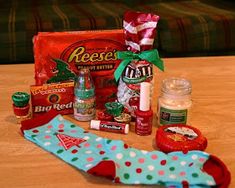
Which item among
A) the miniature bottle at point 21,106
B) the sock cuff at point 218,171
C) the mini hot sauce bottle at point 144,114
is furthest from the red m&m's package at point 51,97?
the sock cuff at point 218,171

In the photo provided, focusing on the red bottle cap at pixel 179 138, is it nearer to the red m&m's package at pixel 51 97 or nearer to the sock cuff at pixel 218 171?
the sock cuff at pixel 218 171

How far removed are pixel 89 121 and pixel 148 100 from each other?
0.57 feet

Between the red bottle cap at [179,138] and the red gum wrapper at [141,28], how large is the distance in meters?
0.20

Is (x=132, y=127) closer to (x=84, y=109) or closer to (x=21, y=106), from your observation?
(x=84, y=109)

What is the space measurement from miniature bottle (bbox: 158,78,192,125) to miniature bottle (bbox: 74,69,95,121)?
0.55 ft

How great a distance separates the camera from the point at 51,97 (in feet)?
3.10

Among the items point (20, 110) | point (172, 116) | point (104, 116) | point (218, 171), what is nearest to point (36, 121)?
point (20, 110)

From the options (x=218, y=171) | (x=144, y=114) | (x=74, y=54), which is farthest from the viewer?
(x=74, y=54)

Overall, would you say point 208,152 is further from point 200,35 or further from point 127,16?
point 200,35

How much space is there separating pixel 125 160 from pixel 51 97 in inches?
11.2

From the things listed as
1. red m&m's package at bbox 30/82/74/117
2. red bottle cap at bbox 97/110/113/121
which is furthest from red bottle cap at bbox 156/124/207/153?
red m&m's package at bbox 30/82/74/117

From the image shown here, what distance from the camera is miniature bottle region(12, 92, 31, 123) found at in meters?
0.90

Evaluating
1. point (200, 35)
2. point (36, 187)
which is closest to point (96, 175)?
point (36, 187)

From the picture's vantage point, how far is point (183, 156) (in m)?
0.77
